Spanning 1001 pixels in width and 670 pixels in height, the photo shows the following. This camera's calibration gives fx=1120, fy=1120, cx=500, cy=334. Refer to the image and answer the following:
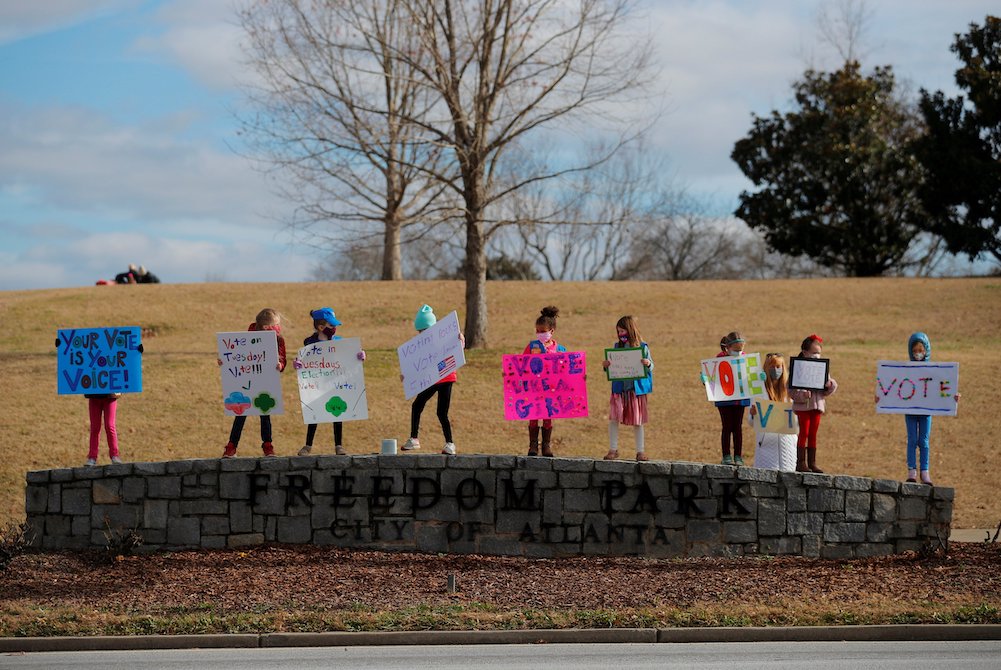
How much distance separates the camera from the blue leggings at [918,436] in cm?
1113

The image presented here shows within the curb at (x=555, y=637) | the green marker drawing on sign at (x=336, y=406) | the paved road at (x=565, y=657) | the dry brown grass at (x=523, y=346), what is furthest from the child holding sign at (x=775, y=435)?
the green marker drawing on sign at (x=336, y=406)

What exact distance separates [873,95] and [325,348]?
33.4 metres

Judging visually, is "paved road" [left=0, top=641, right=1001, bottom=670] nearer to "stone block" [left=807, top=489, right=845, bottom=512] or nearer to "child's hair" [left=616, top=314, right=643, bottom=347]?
"stone block" [left=807, top=489, right=845, bottom=512]

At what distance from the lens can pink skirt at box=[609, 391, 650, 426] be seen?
36.7ft

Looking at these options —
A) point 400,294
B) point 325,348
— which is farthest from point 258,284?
point 325,348

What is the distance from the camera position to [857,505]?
10.7 metres

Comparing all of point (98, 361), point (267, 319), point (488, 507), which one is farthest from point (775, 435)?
point (98, 361)

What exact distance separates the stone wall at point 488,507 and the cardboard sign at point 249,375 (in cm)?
78

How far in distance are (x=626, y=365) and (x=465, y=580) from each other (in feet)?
9.00

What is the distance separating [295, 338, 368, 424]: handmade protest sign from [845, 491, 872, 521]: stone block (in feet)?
16.0

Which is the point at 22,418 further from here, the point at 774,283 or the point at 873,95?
the point at 873,95

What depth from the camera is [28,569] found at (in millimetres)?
10250

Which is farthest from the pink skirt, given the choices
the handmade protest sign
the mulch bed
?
the handmade protest sign

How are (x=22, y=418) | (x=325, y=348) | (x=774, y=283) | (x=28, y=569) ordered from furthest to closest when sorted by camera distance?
1. (x=774, y=283)
2. (x=22, y=418)
3. (x=325, y=348)
4. (x=28, y=569)
